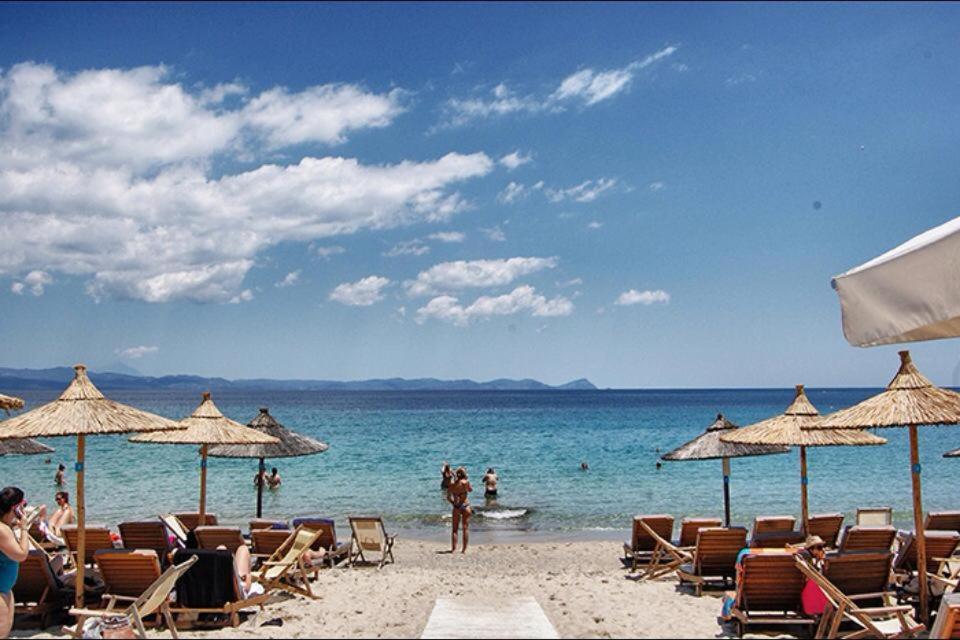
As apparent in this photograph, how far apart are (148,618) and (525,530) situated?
35.9ft

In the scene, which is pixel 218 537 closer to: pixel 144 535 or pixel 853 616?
pixel 144 535

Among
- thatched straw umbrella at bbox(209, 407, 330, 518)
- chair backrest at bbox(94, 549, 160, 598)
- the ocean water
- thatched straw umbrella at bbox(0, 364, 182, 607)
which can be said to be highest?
thatched straw umbrella at bbox(0, 364, 182, 607)

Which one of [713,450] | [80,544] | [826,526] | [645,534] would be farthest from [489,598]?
[826,526]

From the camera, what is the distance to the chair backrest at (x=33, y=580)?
7555mm

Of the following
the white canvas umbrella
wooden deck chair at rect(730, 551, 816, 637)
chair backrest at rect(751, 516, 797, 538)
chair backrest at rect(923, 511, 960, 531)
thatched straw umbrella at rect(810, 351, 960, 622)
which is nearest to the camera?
the white canvas umbrella

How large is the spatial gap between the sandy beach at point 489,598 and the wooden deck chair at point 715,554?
0.21 meters

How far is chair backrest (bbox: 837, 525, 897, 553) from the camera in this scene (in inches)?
372

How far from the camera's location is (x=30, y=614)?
24.8 feet

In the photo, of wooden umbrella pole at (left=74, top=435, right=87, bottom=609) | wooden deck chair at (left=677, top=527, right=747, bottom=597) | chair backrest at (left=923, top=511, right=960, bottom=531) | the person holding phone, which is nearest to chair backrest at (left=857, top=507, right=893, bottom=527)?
chair backrest at (left=923, top=511, right=960, bottom=531)

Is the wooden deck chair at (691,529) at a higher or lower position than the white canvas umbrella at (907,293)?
lower

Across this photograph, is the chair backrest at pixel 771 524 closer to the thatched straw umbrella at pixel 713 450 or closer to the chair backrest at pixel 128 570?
the thatched straw umbrella at pixel 713 450

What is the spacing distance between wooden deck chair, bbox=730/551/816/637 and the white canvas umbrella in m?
4.10

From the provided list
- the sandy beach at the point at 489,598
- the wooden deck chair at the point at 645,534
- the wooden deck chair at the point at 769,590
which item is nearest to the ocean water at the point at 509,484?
the sandy beach at the point at 489,598

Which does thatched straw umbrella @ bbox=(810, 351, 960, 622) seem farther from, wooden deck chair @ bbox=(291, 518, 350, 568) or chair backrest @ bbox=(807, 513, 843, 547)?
wooden deck chair @ bbox=(291, 518, 350, 568)
